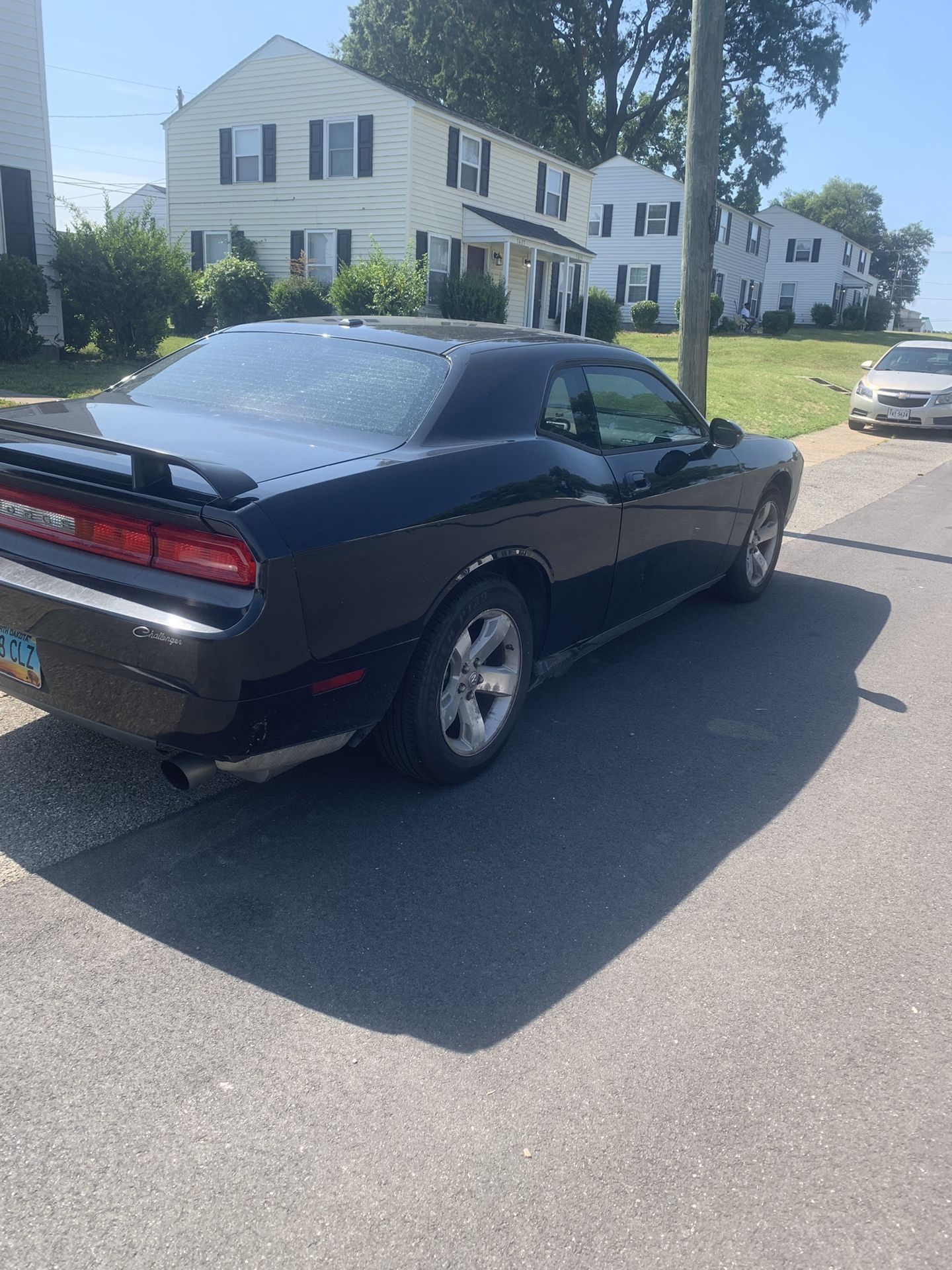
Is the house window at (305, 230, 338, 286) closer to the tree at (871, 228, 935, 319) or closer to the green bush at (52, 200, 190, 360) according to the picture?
the green bush at (52, 200, 190, 360)

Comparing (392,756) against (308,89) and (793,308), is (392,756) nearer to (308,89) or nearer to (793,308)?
(308,89)

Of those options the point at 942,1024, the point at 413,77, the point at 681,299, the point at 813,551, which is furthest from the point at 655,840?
the point at 413,77

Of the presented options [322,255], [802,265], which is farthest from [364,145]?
[802,265]

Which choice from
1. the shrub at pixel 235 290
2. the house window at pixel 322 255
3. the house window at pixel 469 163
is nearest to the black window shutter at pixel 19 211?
the shrub at pixel 235 290

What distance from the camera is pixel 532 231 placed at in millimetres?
28016

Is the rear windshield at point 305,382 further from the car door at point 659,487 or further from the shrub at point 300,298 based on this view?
the shrub at point 300,298

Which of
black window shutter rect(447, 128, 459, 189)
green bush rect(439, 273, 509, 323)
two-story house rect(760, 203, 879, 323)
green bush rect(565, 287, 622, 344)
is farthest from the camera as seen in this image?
two-story house rect(760, 203, 879, 323)

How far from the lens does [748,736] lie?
14.8ft

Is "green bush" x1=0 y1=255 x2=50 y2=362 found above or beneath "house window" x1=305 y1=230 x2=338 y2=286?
beneath

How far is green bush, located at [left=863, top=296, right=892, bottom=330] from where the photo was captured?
5931 cm

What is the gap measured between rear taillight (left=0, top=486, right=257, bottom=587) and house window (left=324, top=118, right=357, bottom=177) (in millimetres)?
24103

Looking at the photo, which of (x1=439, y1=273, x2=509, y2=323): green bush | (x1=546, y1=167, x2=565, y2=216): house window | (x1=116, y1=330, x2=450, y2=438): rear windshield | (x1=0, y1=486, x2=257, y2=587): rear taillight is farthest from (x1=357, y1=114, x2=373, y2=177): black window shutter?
(x1=0, y1=486, x2=257, y2=587): rear taillight

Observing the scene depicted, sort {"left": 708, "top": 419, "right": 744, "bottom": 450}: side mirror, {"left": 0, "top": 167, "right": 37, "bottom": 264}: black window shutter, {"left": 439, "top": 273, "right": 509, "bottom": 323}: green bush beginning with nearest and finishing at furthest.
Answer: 1. {"left": 708, "top": 419, "right": 744, "bottom": 450}: side mirror
2. {"left": 0, "top": 167, "right": 37, "bottom": 264}: black window shutter
3. {"left": 439, "top": 273, "right": 509, "bottom": 323}: green bush

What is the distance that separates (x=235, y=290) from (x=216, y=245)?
4.01 m
